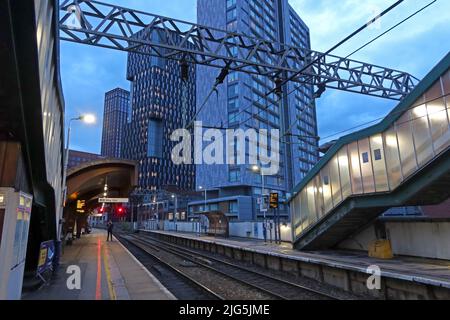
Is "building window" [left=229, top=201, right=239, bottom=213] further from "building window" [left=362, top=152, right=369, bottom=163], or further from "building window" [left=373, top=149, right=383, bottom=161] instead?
"building window" [left=373, top=149, right=383, bottom=161]

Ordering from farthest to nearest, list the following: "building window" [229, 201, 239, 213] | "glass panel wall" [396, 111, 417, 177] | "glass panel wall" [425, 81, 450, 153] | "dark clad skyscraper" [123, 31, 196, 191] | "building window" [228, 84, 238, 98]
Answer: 1. "dark clad skyscraper" [123, 31, 196, 191]
2. "building window" [228, 84, 238, 98]
3. "building window" [229, 201, 239, 213]
4. "glass panel wall" [396, 111, 417, 177]
5. "glass panel wall" [425, 81, 450, 153]

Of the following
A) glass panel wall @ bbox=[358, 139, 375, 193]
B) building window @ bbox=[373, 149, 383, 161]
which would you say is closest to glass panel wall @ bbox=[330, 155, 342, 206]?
glass panel wall @ bbox=[358, 139, 375, 193]

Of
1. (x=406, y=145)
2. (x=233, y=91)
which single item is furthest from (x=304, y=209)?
(x=233, y=91)

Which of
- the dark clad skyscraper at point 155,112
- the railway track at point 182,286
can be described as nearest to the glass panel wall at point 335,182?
the railway track at point 182,286

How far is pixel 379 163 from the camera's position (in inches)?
572

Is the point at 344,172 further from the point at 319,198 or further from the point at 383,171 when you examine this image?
the point at 319,198

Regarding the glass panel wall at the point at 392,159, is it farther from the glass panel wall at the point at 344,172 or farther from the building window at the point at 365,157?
the glass panel wall at the point at 344,172

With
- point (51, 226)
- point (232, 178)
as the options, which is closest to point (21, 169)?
point (51, 226)

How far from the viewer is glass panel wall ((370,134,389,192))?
1406 cm

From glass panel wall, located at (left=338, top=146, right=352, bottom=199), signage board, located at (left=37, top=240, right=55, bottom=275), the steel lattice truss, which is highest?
the steel lattice truss

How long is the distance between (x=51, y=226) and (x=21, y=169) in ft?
25.1

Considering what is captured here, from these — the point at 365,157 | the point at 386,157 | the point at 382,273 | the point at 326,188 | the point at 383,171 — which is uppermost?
the point at 365,157

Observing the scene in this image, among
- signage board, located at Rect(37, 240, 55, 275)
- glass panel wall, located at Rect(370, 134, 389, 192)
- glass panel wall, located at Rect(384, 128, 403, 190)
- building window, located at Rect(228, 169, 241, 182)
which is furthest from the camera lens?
building window, located at Rect(228, 169, 241, 182)
